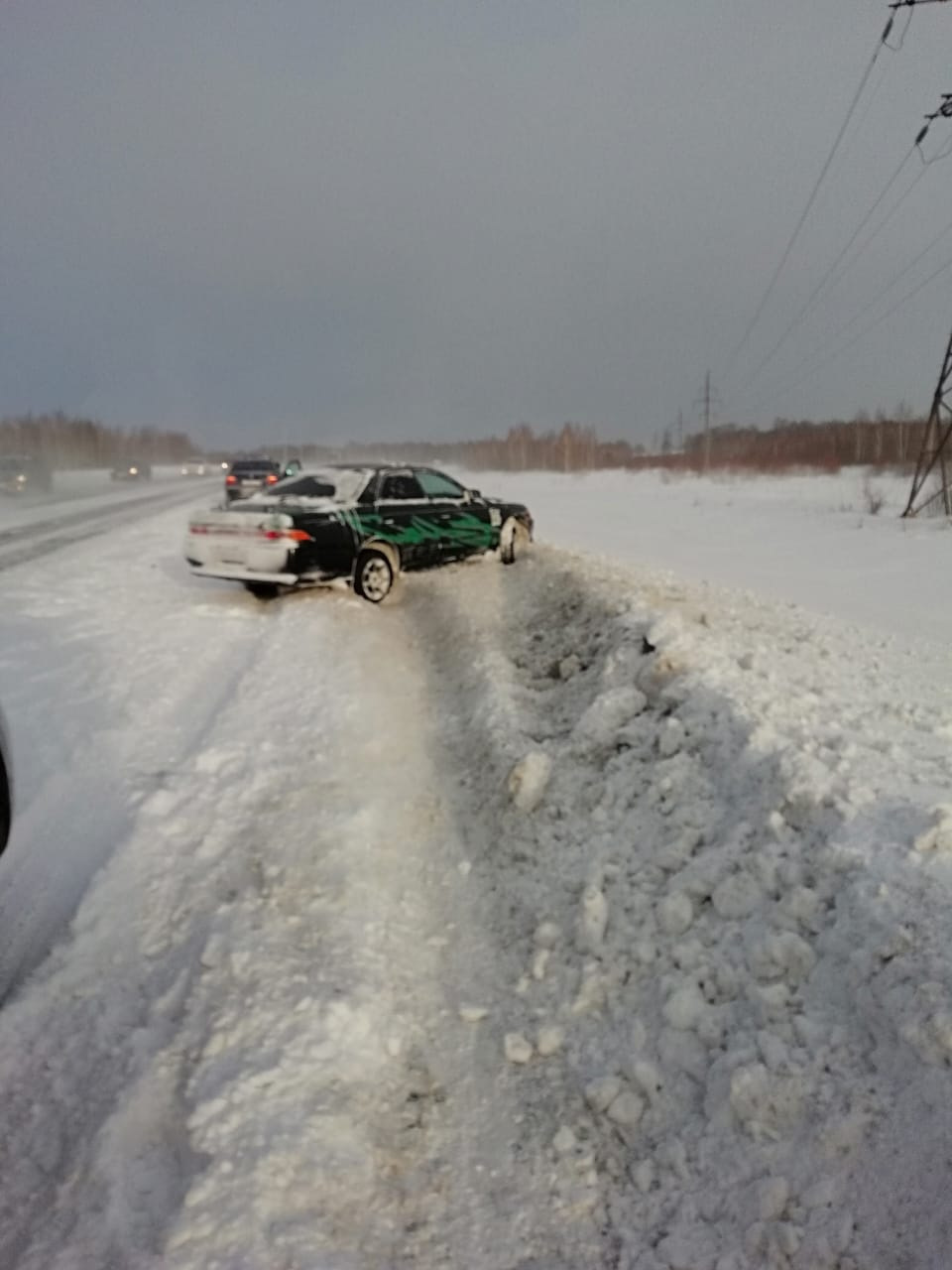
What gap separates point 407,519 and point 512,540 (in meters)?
2.32

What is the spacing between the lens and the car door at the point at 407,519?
386 inches

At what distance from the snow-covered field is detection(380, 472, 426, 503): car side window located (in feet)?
13.3

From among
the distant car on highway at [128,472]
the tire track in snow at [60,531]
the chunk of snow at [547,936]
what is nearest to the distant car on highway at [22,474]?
the tire track in snow at [60,531]

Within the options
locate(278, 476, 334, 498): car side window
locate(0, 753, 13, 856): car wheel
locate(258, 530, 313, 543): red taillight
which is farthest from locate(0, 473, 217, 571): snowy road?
locate(0, 753, 13, 856): car wheel

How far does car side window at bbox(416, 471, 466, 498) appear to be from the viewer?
10588 mm

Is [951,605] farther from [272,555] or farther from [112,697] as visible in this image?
[112,697]

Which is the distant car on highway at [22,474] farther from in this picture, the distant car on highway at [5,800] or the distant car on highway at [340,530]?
the distant car on highway at [5,800]

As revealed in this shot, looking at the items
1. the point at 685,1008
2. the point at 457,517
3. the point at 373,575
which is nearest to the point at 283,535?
the point at 373,575

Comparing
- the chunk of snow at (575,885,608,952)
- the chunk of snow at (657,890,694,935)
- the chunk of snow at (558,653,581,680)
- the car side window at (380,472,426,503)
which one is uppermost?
the car side window at (380,472,426,503)

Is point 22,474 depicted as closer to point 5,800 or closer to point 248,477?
point 248,477

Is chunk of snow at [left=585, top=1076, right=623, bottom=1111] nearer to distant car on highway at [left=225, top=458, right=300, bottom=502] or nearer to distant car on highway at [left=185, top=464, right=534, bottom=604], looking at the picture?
distant car on highway at [left=185, top=464, right=534, bottom=604]

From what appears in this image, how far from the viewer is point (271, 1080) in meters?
2.69

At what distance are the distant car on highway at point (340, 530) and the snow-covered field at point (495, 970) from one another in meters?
2.83

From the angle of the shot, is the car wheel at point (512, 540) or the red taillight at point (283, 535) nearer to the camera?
the red taillight at point (283, 535)
